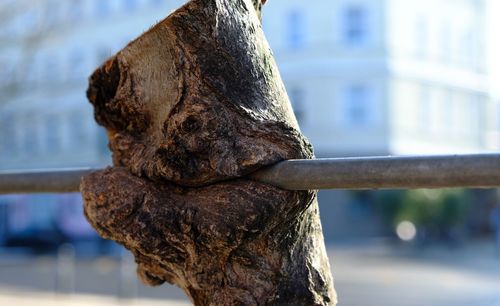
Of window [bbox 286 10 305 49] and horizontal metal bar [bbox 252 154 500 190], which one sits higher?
window [bbox 286 10 305 49]

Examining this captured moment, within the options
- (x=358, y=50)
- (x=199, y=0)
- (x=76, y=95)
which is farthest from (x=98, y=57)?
(x=199, y=0)

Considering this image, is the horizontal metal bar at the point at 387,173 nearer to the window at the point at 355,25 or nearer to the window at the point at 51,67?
the window at the point at 355,25

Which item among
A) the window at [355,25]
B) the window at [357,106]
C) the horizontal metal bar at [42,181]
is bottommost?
the horizontal metal bar at [42,181]

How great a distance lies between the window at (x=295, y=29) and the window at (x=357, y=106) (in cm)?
261

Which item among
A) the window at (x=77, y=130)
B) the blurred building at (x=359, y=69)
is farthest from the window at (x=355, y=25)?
the window at (x=77, y=130)

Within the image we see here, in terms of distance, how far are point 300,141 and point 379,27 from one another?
108ft

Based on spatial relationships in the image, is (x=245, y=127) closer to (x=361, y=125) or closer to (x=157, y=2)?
(x=361, y=125)

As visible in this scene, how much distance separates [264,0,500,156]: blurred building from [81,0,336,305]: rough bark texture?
32.4 meters

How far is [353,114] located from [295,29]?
13.1 feet

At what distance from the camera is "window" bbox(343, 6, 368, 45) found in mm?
34031

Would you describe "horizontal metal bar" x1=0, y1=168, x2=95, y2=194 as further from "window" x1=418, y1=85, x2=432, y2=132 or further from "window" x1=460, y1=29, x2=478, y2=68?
"window" x1=460, y1=29, x2=478, y2=68

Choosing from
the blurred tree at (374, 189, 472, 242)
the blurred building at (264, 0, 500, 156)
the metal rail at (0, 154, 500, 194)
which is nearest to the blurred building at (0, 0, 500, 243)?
the blurred building at (264, 0, 500, 156)

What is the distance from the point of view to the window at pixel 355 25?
3403 cm

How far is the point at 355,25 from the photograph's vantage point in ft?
112
